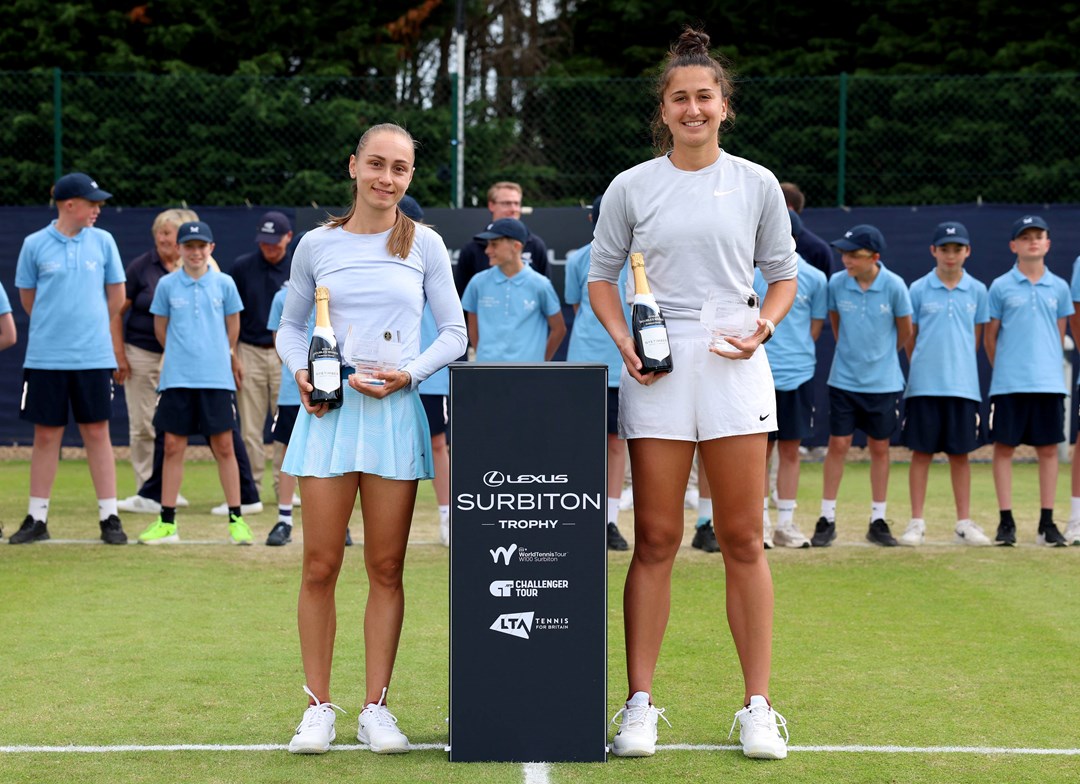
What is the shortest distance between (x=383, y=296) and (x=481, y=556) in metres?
0.83

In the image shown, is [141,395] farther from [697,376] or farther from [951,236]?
[697,376]

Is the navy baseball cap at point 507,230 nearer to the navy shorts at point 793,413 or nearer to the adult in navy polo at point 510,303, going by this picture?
the adult in navy polo at point 510,303

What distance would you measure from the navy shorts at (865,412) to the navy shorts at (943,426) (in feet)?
0.53

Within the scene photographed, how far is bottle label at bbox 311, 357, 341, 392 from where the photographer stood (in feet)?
13.7

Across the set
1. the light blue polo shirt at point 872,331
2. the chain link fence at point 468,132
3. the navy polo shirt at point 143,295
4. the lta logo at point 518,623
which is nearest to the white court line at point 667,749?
the lta logo at point 518,623

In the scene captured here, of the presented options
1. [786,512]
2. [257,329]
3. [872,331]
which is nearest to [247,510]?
[257,329]

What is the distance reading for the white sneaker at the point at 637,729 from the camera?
421 centimetres

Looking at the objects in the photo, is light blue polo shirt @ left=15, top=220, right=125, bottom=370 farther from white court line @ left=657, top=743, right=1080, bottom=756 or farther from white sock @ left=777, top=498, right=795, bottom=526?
white court line @ left=657, top=743, right=1080, bottom=756

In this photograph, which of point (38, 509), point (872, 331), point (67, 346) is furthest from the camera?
point (872, 331)

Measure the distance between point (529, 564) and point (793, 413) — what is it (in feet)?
13.6

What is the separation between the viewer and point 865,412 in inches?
328

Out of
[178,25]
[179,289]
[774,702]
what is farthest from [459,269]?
[178,25]

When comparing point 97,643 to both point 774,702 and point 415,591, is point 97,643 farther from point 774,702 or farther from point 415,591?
point 774,702

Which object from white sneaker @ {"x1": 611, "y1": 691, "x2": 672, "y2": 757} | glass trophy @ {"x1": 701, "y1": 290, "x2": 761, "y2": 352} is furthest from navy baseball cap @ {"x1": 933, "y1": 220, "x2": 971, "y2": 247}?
white sneaker @ {"x1": 611, "y1": 691, "x2": 672, "y2": 757}
